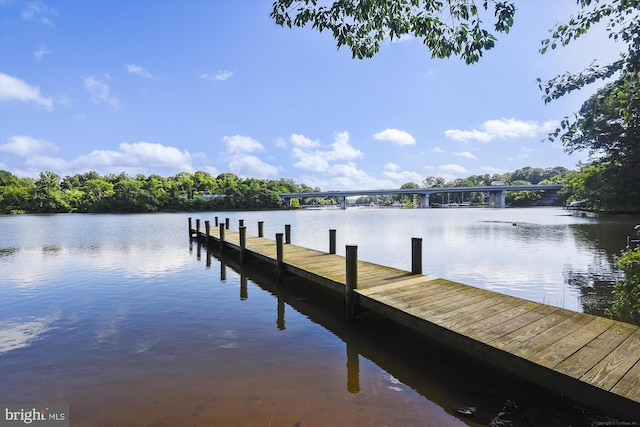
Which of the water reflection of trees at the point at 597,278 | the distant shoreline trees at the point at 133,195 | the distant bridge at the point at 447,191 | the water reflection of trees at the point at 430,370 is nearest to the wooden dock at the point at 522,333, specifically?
the water reflection of trees at the point at 430,370

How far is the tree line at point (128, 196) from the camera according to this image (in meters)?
74.4

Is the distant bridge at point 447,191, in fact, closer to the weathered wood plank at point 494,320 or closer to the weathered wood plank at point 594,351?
the weathered wood plank at point 494,320

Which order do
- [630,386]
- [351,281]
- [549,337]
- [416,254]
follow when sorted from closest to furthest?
[630,386] < [549,337] < [351,281] < [416,254]

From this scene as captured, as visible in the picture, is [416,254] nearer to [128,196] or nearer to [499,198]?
[128,196]

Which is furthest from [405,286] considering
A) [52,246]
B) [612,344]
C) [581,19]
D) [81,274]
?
[52,246]

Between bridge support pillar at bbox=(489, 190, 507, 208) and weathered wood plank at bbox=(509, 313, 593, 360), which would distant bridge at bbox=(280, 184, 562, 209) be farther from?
weathered wood plank at bbox=(509, 313, 593, 360)

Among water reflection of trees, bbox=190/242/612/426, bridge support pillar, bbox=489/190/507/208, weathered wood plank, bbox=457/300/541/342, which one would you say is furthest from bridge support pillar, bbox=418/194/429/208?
weathered wood plank, bbox=457/300/541/342

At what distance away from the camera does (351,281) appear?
6977mm

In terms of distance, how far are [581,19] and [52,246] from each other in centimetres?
2496

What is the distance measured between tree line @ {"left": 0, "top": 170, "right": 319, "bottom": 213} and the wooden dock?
79.9 m

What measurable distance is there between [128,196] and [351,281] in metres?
80.3

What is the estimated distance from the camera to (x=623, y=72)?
4.48 m

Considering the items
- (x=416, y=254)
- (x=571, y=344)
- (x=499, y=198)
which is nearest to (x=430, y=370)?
(x=571, y=344)

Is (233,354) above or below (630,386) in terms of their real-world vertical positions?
below
